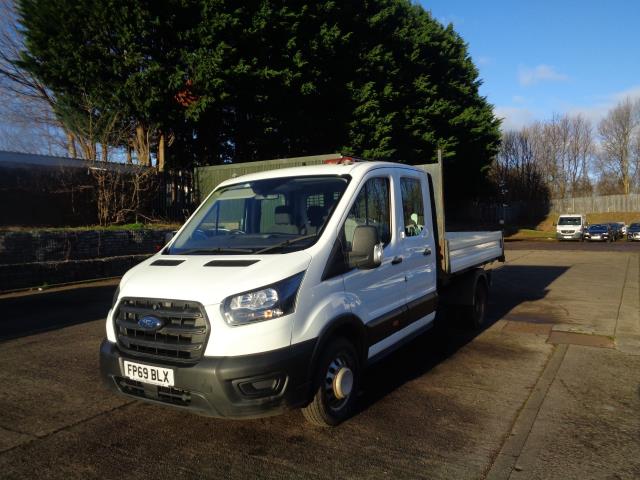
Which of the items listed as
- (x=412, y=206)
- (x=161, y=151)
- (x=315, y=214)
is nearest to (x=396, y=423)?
(x=315, y=214)

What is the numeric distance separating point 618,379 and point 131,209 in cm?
1391

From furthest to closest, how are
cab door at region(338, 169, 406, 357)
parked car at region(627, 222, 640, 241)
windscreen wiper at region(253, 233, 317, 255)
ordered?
parked car at region(627, 222, 640, 241) → cab door at region(338, 169, 406, 357) → windscreen wiper at region(253, 233, 317, 255)

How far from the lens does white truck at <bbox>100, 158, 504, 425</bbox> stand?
3141mm

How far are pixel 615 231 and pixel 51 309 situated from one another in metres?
37.2

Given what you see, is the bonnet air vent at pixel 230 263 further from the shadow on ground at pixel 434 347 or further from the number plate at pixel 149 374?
the shadow on ground at pixel 434 347

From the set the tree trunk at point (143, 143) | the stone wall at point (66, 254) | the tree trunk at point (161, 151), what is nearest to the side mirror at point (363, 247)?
the stone wall at point (66, 254)

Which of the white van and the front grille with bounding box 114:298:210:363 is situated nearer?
the front grille with bounding box 114:298:210:363

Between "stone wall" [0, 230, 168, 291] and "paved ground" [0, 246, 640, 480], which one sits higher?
"stone wall" [0, 230, 168, 291]

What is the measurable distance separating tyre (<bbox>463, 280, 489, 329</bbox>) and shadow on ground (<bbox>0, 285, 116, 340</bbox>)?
5.83 m

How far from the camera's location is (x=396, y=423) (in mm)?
3934

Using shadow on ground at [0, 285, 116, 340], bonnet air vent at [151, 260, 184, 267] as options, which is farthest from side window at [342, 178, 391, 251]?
shadow on ground at [0, 285, 116, 340]

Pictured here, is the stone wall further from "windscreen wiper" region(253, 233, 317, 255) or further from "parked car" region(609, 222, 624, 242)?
"parked car" region(609, 222, 624, 242)

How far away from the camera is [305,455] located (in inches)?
134

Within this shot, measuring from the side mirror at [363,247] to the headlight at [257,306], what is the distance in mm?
760
